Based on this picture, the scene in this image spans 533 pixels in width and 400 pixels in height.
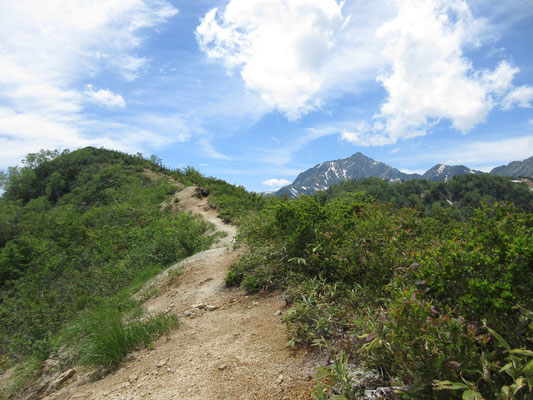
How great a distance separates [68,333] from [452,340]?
230 inches

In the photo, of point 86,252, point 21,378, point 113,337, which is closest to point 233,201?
point 86,252

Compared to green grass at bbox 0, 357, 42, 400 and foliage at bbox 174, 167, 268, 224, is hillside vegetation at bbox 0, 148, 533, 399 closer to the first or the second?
green grass at bbox 0, 357, 42, 400

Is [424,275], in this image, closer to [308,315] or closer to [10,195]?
[308,315]

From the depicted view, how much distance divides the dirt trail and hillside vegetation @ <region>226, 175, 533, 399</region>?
345 millimetres

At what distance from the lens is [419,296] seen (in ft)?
6.70

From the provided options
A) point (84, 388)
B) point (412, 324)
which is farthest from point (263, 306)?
point (412, 324)

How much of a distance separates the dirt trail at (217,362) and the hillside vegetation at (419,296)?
0.34 metres

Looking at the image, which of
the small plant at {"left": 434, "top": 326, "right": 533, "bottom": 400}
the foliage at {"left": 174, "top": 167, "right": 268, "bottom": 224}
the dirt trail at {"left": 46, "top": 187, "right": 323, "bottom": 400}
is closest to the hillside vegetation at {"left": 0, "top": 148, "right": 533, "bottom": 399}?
the small plant at {"left": 434, "top": 326, "right": 533, "bottom": 400}

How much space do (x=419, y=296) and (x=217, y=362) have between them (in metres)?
2.18

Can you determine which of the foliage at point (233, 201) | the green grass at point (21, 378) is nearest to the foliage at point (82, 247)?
the green grass at point (21, 378)

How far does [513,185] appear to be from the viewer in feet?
314

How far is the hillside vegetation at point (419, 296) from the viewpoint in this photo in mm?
1650

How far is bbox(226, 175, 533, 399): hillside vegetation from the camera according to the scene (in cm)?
165

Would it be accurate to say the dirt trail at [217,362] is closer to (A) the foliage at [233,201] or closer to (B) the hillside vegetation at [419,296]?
(B) the hillside vegetation at [419,296]
